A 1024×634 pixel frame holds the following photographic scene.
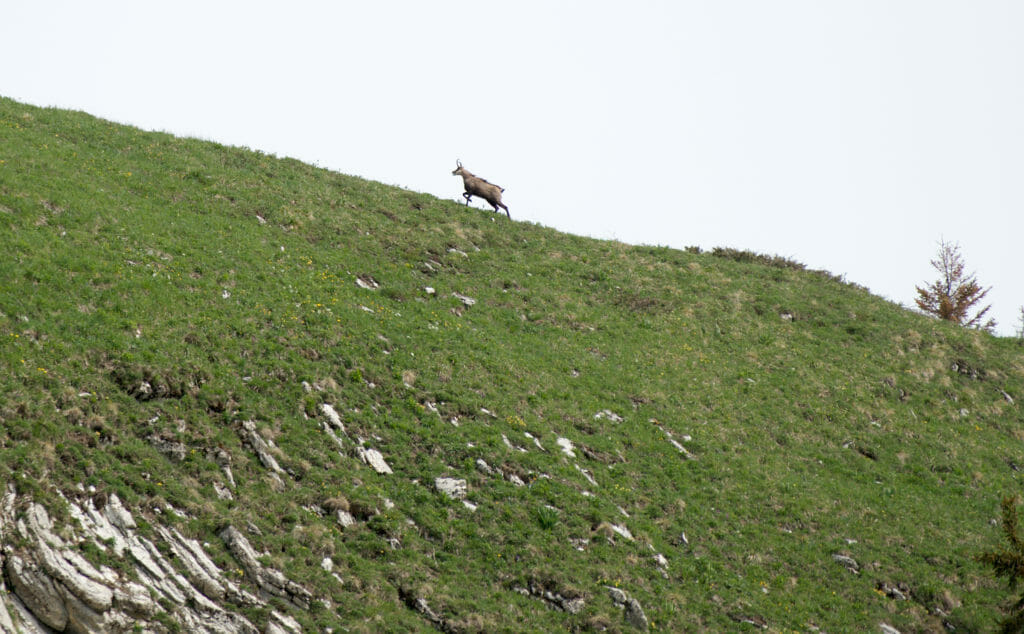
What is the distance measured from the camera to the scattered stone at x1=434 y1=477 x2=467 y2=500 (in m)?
20.5

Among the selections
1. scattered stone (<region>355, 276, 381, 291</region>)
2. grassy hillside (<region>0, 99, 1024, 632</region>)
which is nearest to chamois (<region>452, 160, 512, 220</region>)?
grassy hillside (<region>0, 99, 1024, 632</region>)

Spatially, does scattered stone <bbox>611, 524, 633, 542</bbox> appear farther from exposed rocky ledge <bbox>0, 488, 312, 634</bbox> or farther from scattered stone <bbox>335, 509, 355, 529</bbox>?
exposed rocky ledge <bbox>0, 488, 312, 634</bbox>

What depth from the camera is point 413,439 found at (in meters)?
22.1

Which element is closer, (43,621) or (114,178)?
(43,621)

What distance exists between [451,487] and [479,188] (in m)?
26.0

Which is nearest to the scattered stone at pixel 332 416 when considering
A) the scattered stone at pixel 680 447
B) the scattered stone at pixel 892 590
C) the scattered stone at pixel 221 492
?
the scattered stone at pixel 221 492

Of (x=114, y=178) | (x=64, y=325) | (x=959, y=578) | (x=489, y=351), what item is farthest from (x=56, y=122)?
(x=959, y=578)

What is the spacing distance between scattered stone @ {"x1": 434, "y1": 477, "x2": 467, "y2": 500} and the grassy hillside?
9.8 inches

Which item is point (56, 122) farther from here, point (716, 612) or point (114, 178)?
point (716, 612)

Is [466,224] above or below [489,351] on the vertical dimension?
above

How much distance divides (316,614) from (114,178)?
70.6 feet

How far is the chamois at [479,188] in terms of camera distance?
4347 centimetres

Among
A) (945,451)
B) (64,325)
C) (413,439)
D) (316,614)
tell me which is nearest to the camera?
(316,614)

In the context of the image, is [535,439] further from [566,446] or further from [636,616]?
[636,616]
